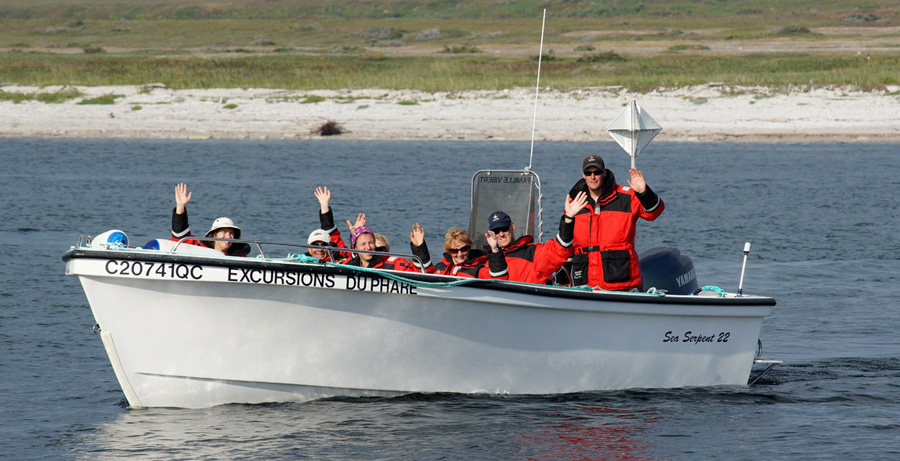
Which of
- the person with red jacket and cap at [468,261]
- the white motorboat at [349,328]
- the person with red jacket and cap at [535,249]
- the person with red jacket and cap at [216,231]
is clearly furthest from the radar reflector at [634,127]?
the person with red jacket and cap at [216,231]

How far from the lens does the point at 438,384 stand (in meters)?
7.93

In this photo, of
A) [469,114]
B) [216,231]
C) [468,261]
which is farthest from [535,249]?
[469,114]

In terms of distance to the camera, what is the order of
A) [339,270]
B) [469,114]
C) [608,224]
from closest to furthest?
[339,270], [608,224], [469,114]

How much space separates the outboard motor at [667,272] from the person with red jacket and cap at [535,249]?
1.20 metres

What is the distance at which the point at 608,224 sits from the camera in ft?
25.7

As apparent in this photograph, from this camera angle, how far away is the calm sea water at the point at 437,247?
7.51 metres

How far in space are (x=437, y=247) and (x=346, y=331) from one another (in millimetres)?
7675

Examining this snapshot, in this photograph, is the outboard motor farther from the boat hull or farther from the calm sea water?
the calm sea water

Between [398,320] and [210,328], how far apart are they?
→ 4.48ft

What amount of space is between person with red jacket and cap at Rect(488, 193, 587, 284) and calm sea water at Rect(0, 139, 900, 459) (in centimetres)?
106

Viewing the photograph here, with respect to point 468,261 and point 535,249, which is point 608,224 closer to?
point 535,249

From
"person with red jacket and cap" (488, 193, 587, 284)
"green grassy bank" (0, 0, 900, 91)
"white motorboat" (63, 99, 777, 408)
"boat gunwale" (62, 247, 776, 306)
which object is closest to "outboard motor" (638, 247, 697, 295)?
"white motorboat" (63, 99, 777, 408)

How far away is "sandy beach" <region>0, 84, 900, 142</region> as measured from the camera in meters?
30.1

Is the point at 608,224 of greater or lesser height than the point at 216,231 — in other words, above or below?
above
